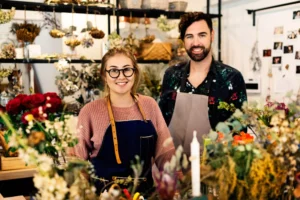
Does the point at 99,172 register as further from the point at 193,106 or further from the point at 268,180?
the point at 268,180

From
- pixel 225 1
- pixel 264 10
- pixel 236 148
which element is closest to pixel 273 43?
pixel 264 10

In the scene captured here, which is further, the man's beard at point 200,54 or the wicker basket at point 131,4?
the wicker basket at point 131,4

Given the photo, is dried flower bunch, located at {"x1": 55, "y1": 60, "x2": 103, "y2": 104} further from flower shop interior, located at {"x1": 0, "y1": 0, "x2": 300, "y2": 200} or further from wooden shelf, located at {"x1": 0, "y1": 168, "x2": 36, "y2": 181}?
wooden shelf, located at {"x1": 0, "y1": 168, "x2": 36, "y2": 181}

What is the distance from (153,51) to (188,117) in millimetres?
1925

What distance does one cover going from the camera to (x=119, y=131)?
73.6 inches

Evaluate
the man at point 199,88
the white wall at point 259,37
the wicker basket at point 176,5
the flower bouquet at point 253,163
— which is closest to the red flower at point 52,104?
the flower bouquet at point 253,163

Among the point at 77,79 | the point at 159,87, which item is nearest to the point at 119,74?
the point at 77,79

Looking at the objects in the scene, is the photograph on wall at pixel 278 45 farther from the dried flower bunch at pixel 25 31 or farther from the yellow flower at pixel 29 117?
the yellow flower at pixel 29 117

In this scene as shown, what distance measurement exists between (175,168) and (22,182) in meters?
2.17

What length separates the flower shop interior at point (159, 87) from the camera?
44.6 inches

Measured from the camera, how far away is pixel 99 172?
72.5 inches

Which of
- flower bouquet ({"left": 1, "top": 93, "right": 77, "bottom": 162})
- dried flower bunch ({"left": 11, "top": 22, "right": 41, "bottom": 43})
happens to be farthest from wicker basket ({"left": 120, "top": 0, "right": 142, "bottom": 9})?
flower bouquet ({"left": 1, "top": 93, "right": 77, "bottom": 162})

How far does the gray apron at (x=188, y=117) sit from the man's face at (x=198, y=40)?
0.16m

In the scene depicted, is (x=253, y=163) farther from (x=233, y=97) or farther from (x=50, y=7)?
(x=50, y=7)
